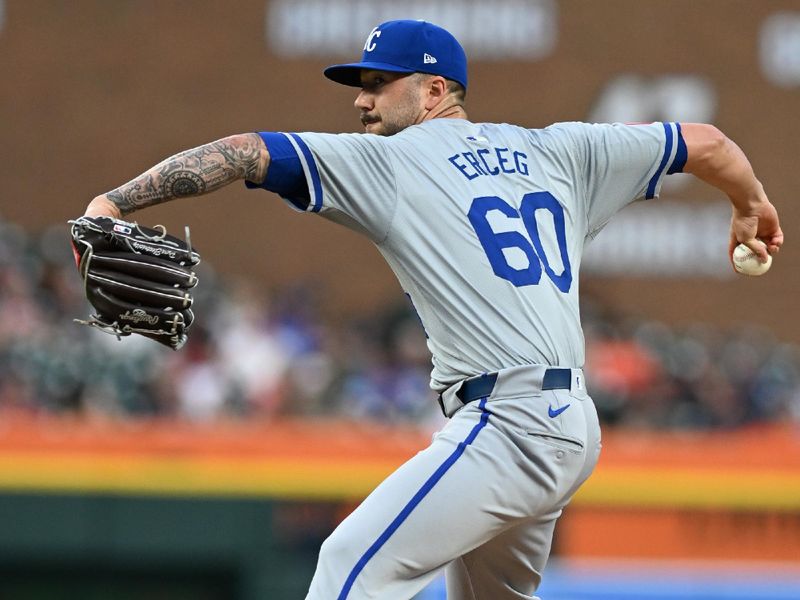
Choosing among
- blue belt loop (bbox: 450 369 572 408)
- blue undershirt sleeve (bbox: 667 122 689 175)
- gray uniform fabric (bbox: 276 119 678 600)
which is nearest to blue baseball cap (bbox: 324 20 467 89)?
gray uniform fabric (bbox: 276 119 678 600)

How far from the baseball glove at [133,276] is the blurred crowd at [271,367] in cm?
478

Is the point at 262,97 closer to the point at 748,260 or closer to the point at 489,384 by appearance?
the point at 748,260

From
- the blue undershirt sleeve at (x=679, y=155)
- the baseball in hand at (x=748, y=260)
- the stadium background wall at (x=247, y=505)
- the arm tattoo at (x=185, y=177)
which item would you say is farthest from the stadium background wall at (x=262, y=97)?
the arm tattoo at (x=185, y=177)

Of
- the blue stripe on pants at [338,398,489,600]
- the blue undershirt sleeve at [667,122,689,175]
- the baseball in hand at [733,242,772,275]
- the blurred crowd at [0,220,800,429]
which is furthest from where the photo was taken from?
the blurred crowd at [0,220,800,429]

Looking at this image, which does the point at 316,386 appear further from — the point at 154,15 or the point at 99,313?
the point at 99,313

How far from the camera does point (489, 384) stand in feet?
10.8

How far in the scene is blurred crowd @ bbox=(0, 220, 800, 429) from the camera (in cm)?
835

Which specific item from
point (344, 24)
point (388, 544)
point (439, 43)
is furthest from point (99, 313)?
point (344, 24)

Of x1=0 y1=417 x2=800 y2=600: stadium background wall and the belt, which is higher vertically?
the belt

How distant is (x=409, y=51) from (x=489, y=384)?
33.3 inches

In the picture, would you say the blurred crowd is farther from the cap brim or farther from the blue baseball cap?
the blue baseball cap

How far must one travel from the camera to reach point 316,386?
9000 mm

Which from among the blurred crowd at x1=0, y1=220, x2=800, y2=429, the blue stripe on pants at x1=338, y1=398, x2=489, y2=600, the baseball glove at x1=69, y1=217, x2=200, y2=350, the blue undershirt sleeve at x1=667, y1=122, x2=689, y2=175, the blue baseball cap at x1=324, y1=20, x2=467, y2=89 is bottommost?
the blurred crowd at x1=0, y1=220, x2=800, y2=429

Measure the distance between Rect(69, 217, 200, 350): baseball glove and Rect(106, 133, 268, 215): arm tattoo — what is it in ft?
0.22
